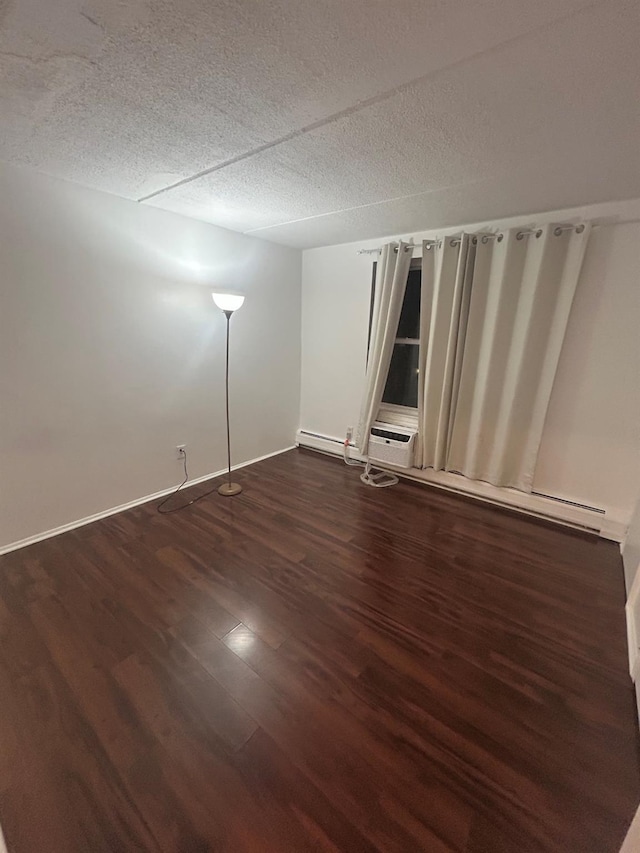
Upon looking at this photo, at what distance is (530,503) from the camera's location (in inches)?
106

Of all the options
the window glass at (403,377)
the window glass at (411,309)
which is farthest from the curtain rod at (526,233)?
the window glass at (403,377)

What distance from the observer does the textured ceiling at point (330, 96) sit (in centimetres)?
88

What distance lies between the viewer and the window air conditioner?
3148mm

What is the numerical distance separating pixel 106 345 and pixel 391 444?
2482 millimetres

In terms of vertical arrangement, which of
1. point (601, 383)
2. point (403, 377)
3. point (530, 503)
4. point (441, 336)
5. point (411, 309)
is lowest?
point (530, 503)

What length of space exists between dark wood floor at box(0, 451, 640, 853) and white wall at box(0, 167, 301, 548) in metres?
0.48

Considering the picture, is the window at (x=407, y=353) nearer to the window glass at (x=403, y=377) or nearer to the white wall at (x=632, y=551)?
the window glass at (x=403, y=377)

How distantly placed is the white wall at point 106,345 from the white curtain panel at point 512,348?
2.07 meters

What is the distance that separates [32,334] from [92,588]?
1.56m

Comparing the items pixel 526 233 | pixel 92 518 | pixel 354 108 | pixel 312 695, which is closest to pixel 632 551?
pixel 312 695

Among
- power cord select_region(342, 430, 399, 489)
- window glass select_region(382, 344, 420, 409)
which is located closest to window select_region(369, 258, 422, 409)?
window glass select_region(382, 344, 420, 409)

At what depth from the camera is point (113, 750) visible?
116 centimetres

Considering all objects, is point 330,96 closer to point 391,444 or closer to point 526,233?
point 526,233

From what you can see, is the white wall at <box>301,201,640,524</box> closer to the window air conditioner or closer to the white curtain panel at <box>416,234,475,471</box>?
the white curtain panel at <box>416,234,475,471</box>
